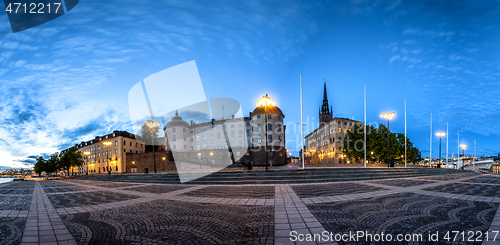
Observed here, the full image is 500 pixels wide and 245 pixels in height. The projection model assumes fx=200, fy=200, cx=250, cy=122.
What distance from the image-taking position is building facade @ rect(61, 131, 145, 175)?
66.7m

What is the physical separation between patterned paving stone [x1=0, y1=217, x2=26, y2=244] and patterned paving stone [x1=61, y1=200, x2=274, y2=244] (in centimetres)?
110

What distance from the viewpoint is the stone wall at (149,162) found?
50.8m

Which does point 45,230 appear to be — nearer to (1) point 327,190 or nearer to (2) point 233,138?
(1) point 327,190

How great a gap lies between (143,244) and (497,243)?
8.74 metres

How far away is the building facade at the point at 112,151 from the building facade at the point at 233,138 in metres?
16.8

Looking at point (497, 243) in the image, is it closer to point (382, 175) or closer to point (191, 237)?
point (191, 237)

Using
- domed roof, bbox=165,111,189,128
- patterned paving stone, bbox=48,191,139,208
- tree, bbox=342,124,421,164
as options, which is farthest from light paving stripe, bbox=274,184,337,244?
domed roof, bbox=165,111,189,128

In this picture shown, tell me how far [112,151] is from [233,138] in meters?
44.4

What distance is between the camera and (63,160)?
61.4m

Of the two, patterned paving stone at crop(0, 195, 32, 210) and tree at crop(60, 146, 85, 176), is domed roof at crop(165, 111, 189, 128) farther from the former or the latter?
patterned paving stone at crop(0, 195, 32, 210)

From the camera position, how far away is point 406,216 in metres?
7.22

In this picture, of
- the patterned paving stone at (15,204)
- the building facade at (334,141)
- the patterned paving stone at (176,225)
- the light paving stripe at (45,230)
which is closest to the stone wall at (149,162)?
the patterned paving stone at (15,204)

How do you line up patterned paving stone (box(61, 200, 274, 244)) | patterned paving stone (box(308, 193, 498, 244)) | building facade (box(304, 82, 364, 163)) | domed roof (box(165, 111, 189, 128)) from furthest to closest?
building facade (box(304, 82, 364, 163)) → domed roof (box(165, 111, 189, 128)) → patterned paving stone (box(308, 193, 498, 244)) → patterned paving stone (box(61, 200, 274, 244))

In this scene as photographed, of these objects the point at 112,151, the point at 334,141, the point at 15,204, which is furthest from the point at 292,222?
the point at 334,141
